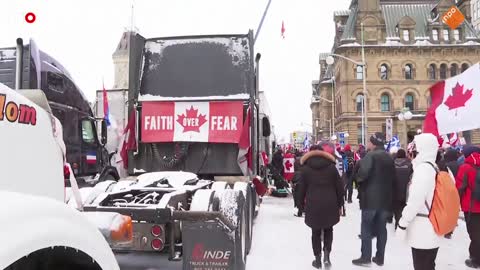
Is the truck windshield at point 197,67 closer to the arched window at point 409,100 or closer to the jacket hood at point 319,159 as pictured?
the jacket hood at point 319,159

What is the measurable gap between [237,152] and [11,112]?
619 centimetres

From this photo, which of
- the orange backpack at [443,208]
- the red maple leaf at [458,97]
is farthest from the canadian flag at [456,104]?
the orange backpack at [443,208]

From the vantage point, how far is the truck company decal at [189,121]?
768 cm

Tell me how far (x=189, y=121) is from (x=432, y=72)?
217ft

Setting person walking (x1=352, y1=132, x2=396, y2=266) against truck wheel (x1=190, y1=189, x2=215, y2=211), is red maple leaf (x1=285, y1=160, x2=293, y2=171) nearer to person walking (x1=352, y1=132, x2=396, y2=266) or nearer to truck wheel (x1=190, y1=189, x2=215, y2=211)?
person walking (x1=352, y1=132, x2=396, y2=266)

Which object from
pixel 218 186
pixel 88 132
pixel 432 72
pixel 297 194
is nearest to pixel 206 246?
pixel 218 186

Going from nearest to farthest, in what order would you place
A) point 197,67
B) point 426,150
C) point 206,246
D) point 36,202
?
point 36,202 < point 426,150 < point 206,246 < point 197,67

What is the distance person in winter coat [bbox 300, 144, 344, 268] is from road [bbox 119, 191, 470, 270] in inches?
24.0

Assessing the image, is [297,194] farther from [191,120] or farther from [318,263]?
[191,120]

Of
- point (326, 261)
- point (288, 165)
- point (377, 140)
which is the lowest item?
point (326, 261)

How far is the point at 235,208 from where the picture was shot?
17.9 feet

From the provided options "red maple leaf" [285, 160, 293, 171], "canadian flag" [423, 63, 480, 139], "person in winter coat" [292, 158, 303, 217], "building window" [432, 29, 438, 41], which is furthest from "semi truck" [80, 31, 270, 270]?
"building window" [432, 29, 438, 41]

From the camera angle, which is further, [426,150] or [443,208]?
[426,150]

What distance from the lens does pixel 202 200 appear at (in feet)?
18.1
